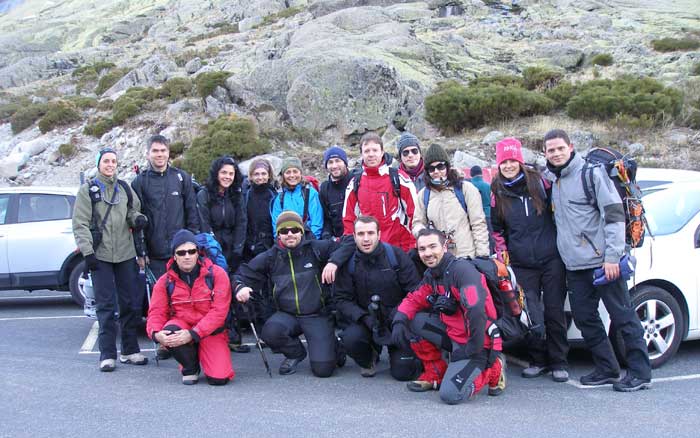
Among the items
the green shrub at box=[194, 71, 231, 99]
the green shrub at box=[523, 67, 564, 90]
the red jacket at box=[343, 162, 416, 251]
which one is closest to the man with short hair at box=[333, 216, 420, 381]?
the red jacket at box=[343, 162, 416, 251]

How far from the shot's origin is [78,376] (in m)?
5.97

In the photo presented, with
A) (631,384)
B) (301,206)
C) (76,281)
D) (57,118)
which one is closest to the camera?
(631,384)

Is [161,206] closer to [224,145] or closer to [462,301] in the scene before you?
[462,301]

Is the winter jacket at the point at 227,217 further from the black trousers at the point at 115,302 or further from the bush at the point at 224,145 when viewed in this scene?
the bush at the point at 224,145

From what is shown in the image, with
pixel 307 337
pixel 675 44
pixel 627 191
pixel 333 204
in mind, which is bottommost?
pixel 307 337

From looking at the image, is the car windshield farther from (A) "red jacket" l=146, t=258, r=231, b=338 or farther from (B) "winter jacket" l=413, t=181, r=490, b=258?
(A) "red jacket" l=146, t=258, r=231, b=338

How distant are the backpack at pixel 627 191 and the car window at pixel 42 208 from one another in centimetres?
739

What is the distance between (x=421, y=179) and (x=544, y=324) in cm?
178

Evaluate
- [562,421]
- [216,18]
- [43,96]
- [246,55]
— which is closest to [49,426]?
[562,421]

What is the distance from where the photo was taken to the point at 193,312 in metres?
5.88

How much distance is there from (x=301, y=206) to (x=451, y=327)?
2.47 meters

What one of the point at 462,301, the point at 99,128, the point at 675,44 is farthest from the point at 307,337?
the point at 675,44

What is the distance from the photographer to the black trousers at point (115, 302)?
6223 mm

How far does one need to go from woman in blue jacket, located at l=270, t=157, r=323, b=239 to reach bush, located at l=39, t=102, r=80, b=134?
20.4 metres
